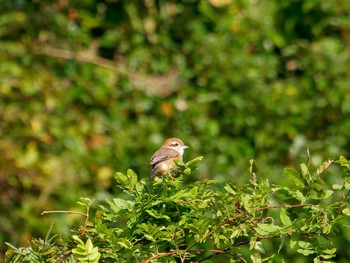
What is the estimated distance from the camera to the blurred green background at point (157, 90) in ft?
27.1

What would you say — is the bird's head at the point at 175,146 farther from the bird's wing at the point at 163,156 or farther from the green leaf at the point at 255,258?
the green leaf at the point at 255,258

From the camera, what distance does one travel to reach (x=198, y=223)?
3291 mm

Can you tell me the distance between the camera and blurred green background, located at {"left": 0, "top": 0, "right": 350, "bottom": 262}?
8.26 meters

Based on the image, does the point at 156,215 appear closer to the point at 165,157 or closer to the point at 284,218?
the point at 284,218

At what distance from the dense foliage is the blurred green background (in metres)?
4.75

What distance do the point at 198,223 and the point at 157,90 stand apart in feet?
18.6

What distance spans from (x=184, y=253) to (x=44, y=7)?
5910 mm

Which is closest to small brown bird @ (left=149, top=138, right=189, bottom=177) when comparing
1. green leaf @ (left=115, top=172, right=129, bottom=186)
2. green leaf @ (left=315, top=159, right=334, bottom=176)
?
green leaf @ (left=115, top=172, right=129, bottom=186)

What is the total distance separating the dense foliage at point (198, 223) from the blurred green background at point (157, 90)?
4.75 metres

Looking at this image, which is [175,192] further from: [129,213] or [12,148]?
[12,148]

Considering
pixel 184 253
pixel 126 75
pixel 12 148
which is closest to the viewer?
pixel 184 253

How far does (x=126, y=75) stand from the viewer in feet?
28.7

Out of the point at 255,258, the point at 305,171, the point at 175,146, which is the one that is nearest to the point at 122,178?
the point at 255,258

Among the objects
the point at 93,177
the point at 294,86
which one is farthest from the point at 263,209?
the point at 294,86
